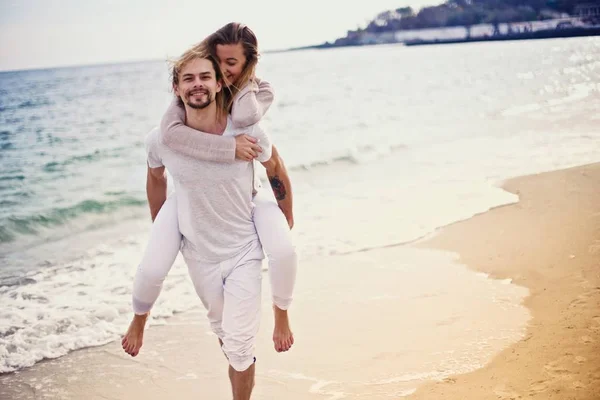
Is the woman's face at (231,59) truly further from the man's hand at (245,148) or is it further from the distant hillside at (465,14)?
the distant hillside at (465,14)

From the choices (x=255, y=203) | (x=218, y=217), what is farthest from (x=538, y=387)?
(x=218, y=217)

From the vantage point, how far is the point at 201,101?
3.12 meters

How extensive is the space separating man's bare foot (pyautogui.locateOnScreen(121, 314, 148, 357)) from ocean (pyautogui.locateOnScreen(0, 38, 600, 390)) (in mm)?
1272

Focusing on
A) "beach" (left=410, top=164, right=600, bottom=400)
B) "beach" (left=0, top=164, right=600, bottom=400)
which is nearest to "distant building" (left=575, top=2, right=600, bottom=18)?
"beach" (left=410, top=164, right=600, bottom=400)

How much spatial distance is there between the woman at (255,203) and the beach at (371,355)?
1001mm

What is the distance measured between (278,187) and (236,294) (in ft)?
2.18

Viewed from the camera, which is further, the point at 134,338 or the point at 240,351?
the point at 134,338

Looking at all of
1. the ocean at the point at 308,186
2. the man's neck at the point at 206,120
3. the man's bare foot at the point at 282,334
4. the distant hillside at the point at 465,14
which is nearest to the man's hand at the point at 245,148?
the man's neck at the point at 206,120

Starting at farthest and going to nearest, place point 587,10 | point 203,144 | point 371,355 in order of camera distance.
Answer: point 587,10 < point 371,355 < point 203,144

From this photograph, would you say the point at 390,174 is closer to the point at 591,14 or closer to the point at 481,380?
the point at 481,380

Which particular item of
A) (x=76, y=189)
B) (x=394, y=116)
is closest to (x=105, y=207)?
(x=76, y=189)

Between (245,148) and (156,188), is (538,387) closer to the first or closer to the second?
(245,148)

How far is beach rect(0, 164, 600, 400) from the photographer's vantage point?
3703mm

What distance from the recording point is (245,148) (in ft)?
10.3
